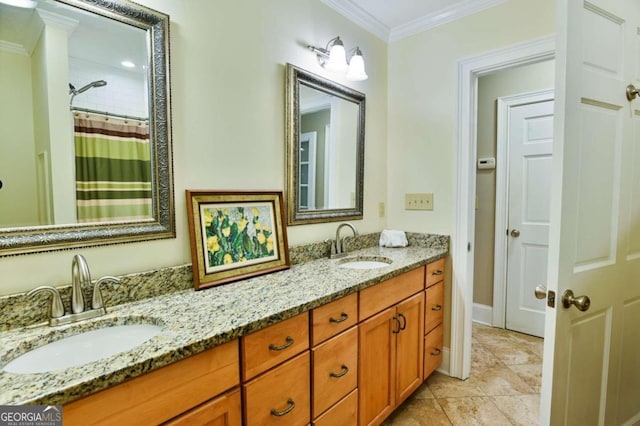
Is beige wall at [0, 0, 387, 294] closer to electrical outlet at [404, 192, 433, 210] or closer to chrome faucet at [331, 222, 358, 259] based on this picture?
chrome faucet at [331, 222, 358, 259]

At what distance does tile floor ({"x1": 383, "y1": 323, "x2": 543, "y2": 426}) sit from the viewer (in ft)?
5.86

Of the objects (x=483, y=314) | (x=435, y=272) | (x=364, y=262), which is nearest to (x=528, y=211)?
(x=483, y=314)

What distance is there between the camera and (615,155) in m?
1.27

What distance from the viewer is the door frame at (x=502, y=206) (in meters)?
2.82

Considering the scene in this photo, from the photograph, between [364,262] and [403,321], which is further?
[364,262]

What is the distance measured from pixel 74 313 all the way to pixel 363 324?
107 cm

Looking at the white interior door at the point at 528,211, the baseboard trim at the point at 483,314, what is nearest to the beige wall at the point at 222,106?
the white interior door at the point at 528,211

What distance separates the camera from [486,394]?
2.00 meters

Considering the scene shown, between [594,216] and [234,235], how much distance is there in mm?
1446

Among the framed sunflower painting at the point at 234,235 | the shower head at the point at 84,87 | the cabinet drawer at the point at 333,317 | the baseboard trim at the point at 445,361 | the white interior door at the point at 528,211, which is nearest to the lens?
the shower head at the point at 84,87

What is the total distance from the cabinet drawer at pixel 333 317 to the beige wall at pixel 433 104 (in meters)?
1.09

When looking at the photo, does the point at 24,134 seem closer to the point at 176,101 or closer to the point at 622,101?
the point at 176,101

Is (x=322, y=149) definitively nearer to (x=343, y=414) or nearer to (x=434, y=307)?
(x=434, y=307)

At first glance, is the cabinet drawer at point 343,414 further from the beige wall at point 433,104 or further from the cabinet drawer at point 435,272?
the beige wall at point 433,104
